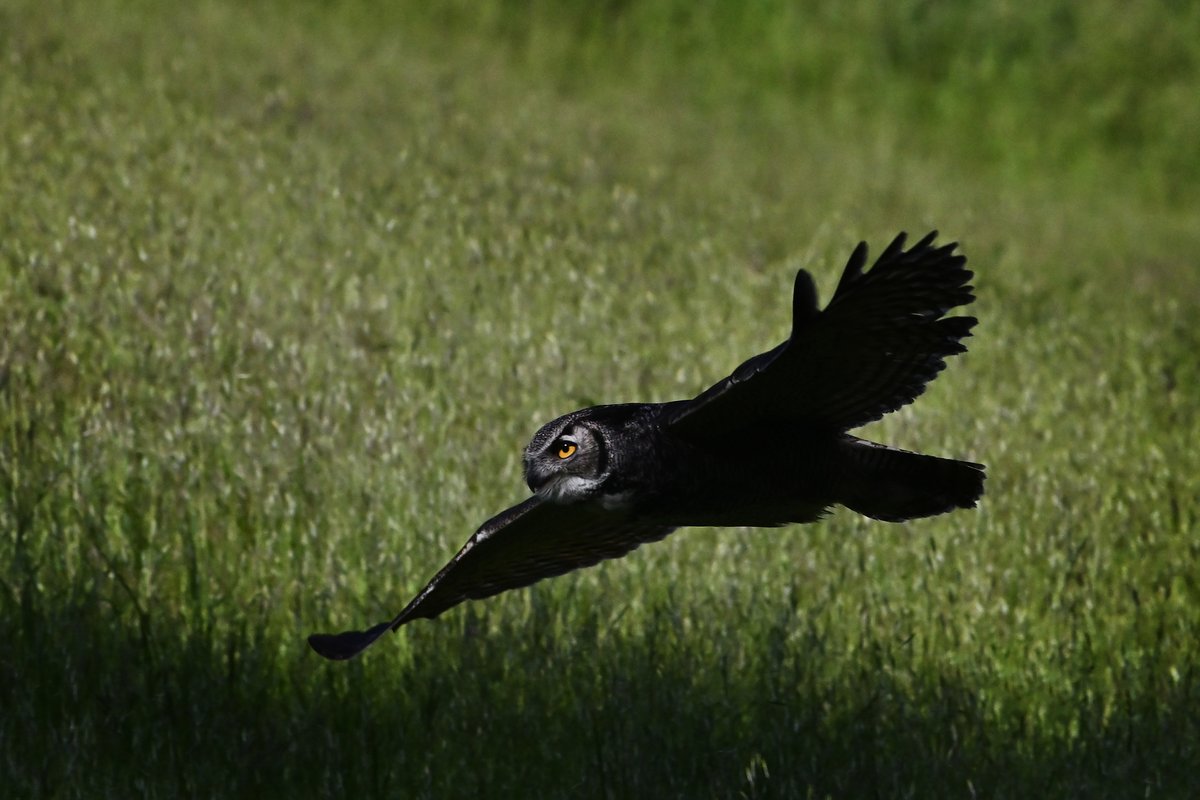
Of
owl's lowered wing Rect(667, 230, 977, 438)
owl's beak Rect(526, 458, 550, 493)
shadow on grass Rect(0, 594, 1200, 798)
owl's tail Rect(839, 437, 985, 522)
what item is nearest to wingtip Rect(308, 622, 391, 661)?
owl's beak Rect(526, 458, 550, 493)

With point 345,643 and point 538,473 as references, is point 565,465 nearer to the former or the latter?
point 538,473

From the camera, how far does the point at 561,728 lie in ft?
19.2

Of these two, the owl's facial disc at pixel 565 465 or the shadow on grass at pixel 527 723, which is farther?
the shadow on grass at pixel 527 723

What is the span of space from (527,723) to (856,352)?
7.21ft

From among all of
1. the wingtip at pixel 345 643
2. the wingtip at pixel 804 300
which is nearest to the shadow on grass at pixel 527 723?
the wingtip at pixel 345 643

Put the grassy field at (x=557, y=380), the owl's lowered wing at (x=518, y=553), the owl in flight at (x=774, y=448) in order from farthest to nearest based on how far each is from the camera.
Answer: the grassy field at (x=557, y=380) < the owl's lowered wing at (x=518, y=553) < the owl in flight at (x=774, y=448)

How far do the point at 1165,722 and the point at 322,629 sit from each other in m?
3.16

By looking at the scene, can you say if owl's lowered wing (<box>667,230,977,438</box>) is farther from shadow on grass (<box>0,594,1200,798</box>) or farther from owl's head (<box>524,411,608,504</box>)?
shadow on grass (<box>0,594,1200,798</box>)

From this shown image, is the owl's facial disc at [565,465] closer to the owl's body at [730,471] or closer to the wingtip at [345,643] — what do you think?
the owl's body at [730,471]

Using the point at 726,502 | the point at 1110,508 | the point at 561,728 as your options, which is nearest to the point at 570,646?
the point at 561,728

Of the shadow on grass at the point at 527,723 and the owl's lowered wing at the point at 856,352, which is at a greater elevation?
the owl's lowered wing at the point at 856,352

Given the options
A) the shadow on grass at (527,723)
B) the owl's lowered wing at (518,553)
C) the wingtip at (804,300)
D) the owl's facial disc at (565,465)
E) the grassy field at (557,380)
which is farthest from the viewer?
the grassy field at (557,380)

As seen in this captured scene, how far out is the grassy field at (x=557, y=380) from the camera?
19.1ft

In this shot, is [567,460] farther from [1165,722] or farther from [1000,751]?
[1165,722]
